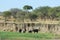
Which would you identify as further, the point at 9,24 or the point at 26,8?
the point at 26,8

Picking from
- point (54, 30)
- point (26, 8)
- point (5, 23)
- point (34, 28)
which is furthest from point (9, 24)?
point (26, 8)

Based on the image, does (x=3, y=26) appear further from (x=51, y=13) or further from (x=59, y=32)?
(x=51, y=13)

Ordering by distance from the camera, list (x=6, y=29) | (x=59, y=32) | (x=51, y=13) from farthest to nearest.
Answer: (x=51, y=13), (x=6, y=29), (x=59, y=32)

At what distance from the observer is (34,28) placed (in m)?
34.1

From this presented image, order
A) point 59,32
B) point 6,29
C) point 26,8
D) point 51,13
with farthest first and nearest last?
point 26,8 → point 51,13 → point 6,29 → point 59,32

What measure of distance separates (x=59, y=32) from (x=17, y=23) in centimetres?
648

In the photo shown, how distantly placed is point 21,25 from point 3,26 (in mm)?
2486

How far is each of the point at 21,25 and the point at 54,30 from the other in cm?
479

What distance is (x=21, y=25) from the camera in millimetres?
35469

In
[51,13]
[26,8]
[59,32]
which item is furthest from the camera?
[26,8]

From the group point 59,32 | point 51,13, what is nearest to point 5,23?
point 59,32

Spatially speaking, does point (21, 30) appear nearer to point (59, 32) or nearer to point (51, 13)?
point (59, 32)

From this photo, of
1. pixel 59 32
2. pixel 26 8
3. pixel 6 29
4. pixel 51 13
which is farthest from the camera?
pixel 26 8

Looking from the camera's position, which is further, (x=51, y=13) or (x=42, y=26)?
(x=51, y=13)
